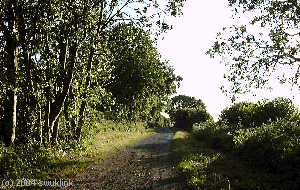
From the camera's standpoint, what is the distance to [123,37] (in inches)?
599

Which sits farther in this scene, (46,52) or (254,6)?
(254,6)

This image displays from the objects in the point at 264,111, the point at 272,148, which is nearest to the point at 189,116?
the point at 264,111

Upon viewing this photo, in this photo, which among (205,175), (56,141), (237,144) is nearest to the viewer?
(205,175)

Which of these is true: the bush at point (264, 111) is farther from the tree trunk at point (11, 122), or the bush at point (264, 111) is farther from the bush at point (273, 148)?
the tree trunk at point (11, 122)

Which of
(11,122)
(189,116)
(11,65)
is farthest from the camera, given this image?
(189,116)

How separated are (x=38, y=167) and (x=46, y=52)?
6608 millimetres

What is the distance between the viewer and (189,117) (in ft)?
184

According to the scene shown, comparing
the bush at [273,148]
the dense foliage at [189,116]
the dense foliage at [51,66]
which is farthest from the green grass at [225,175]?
the dense foliage at [189,116]

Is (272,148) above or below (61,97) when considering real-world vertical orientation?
below

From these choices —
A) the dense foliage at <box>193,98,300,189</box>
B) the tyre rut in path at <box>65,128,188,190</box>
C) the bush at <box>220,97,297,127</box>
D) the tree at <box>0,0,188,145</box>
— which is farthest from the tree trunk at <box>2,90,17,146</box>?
the bush at <box>220,97,297,127</box>

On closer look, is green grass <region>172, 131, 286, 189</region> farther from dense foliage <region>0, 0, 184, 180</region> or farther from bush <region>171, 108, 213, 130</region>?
bush <region>171, 108, 213, 130</region>

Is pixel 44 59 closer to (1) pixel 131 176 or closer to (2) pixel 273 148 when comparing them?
(1) pixel 131 176

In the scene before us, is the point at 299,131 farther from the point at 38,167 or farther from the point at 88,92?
the point at 38,167

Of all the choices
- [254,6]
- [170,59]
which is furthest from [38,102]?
[170,59]
